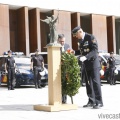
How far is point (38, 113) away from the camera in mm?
6742

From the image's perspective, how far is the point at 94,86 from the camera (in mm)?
7500

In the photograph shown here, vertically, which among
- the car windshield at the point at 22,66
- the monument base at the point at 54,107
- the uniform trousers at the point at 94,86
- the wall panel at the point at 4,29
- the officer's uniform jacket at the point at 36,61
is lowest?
the monument base at the point at 54,107

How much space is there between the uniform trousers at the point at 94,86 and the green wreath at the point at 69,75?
0.34 meters

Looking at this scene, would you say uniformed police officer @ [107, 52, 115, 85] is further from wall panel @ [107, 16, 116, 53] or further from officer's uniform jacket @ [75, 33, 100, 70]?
wall panel @ [107, 16, 116, 53]

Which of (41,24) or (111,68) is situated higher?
(41,24)

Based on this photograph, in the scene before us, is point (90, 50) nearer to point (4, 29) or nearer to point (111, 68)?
point (111, 68)

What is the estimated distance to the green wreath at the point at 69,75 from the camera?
728 cm

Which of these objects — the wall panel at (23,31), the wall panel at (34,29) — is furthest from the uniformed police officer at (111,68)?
the wall panel at (34,29)

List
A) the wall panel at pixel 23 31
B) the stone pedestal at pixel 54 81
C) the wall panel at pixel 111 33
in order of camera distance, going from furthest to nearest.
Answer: the wall panel at pixel 111 33 → the wall panel at pixel 23 31 → the stone pedestal at pixel 54 81

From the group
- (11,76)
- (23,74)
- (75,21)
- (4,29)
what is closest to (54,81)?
(11,76)

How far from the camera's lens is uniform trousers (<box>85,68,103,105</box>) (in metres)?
7.46

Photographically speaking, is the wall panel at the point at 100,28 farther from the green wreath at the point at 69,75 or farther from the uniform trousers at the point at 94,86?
the green wreath at the point at 69,75

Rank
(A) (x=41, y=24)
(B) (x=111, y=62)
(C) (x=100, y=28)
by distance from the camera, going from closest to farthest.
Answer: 1. (B) (x=111, y=62)
2. (A) (x=41, y=24)
3. (C) (x=100, y=28)

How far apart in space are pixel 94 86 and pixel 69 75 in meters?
→ 0.63
